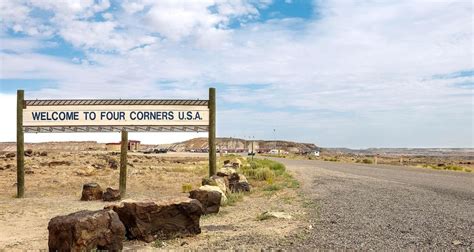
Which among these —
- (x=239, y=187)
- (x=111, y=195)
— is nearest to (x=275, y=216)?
(x=111, y=195)

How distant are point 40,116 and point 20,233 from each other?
8110 mm

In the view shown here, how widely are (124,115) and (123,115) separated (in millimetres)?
41

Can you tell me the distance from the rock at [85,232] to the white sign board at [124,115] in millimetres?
9841

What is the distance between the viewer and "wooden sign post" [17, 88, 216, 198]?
1708cm

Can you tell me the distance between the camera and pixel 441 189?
18.4m

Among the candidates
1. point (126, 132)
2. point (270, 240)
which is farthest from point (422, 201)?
point (126, 132)

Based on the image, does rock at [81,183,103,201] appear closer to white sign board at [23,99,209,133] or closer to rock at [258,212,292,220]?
white sign board at [23,99,209,133]

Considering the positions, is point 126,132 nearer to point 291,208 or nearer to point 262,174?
point 291,208

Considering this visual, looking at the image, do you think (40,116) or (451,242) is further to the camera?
(40,116)

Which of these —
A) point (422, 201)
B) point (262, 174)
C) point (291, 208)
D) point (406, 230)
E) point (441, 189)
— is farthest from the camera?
point (262, 174)

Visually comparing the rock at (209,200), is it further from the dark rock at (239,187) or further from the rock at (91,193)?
the dark rock at (239,187)

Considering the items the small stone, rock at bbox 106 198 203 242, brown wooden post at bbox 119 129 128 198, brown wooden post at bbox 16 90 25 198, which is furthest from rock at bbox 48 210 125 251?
brown wooden post at bbox 16 90 25 198

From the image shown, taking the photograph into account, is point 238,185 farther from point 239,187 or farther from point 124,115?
point 124,115

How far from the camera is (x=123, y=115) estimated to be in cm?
1714
